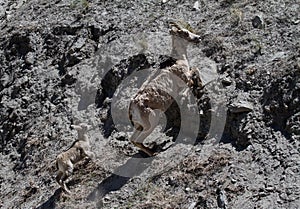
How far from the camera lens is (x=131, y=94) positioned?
10039mm

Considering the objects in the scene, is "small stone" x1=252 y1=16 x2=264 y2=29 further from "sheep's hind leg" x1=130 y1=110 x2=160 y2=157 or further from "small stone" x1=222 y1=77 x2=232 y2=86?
"sheep's hind leg" x1=130 y1=110 x2=160 y2=157

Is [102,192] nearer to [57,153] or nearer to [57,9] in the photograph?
[57,153]

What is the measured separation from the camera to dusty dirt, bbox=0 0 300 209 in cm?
809

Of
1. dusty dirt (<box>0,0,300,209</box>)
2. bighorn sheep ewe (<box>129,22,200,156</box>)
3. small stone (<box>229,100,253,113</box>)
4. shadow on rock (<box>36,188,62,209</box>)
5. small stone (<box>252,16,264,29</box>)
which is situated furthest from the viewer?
small stone (<box>252,16,264,29</box>)

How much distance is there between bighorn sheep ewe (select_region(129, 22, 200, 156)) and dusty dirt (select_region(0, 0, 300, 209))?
0.27m

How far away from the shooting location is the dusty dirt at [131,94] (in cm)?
809

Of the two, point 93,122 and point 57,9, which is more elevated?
point 57,9

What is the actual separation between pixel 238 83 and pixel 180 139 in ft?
3.65

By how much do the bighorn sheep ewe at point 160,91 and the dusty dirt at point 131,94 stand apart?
0.27 meters

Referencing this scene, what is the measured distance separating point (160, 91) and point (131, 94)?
1196mm

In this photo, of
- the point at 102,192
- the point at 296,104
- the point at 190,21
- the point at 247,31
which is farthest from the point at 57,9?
the point at 296,104

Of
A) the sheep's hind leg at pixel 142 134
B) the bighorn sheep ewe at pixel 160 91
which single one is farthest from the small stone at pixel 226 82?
the sheep's hind leg at pixel 142 134

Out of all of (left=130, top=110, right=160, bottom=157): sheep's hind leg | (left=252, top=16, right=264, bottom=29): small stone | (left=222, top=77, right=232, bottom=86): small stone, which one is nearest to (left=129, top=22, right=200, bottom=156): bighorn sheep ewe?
(left=130, top=110, right=160, bottom=157): sheep's hind leg

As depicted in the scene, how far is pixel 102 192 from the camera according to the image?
28.5 feet
